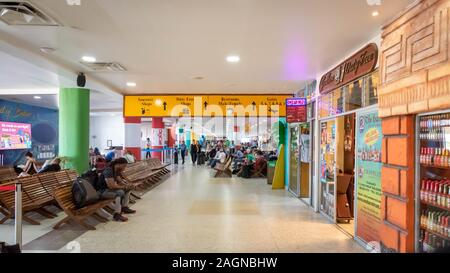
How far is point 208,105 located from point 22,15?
20.1 feet

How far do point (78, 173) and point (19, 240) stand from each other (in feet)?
13.3

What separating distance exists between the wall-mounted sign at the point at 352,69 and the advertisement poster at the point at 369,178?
68 cm

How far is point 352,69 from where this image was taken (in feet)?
16.3

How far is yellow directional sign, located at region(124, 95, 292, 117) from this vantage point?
945cm

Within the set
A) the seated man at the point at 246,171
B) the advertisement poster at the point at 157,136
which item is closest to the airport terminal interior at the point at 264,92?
the seated man at the point at 246,171

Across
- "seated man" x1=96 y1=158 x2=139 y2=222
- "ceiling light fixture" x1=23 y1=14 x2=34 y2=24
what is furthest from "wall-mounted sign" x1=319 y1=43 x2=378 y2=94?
"seated man" x1=96 y1=158 x2=139 y2=222

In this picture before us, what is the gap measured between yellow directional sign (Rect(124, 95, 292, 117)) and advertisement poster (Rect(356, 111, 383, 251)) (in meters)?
4.78

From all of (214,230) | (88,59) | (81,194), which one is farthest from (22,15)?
(214,230)

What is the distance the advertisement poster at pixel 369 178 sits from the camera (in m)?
4.17

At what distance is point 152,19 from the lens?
3.82 m

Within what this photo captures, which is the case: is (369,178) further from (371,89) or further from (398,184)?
(371,89)

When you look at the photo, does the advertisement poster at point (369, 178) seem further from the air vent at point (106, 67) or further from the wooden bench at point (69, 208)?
the air vent at point (106, 67)
